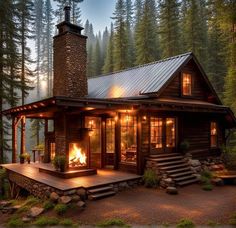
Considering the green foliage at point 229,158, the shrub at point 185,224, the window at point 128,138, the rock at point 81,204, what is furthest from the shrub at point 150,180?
the green foliage at point 229,158

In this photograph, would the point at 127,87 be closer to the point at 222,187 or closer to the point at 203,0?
the point at 222,187

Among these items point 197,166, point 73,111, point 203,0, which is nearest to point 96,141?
point 73,111

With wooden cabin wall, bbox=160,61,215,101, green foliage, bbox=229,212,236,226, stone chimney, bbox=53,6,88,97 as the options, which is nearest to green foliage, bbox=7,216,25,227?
green foliage, bbox=229,212,236,226

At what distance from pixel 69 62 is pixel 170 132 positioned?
22.5ft

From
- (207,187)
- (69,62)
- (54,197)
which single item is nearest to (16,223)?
(54,197)

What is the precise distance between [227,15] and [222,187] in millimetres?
7434

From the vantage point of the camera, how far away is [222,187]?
35.9 ft

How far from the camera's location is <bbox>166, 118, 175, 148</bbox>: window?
13438 mm

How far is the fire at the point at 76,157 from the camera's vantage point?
37.2ft

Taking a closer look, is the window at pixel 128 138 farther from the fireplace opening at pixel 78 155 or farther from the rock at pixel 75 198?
the rock at pixel 75 198

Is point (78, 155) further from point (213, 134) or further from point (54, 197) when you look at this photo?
point (213, 134)

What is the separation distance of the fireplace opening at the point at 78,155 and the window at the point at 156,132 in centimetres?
347

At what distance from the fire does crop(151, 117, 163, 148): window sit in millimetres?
3572

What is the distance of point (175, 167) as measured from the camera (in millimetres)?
12039
